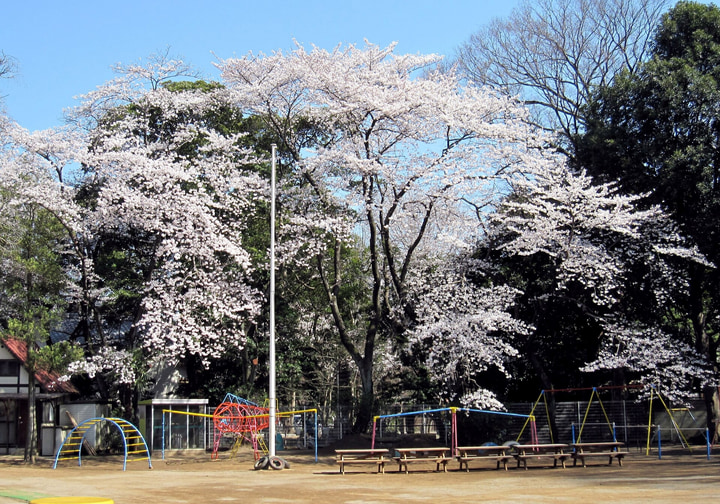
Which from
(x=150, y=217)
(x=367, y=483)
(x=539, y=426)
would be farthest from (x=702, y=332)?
(x=150, y=217)

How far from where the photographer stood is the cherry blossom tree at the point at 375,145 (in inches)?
977

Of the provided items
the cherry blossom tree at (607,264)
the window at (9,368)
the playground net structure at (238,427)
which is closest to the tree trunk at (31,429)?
the window at (9,368)

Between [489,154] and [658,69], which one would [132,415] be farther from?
[658,69]

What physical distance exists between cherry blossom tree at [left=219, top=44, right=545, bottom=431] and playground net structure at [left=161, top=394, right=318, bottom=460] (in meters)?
3.36

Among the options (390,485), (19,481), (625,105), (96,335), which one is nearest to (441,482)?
(390,485)

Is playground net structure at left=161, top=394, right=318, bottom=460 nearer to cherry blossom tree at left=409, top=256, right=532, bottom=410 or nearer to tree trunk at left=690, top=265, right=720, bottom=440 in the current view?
cherry blossom tree at left=409, top=256, right=532, bottom=410

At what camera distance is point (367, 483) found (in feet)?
52.5

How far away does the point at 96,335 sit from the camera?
2877cm

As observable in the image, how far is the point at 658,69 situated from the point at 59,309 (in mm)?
22102

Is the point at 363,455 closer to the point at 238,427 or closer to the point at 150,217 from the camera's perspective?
the point at 238,427

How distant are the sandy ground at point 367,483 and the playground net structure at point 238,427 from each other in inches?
60.3

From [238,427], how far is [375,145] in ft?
35.8

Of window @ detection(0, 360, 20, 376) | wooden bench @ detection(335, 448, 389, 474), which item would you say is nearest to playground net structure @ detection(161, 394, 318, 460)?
wooden bench @ detection(335, 448, 389, 474)

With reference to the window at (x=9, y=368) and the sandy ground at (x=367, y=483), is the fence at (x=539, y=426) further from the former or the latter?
the window at (x=9, y=368)
